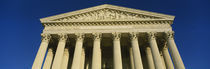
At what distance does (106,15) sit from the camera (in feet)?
68.8

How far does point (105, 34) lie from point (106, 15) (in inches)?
132

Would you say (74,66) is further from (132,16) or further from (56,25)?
(132,16)

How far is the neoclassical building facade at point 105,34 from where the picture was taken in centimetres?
1725

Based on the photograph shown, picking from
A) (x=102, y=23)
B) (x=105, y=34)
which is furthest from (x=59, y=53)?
(x=102, y=23)

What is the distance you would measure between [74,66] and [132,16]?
34.1ft

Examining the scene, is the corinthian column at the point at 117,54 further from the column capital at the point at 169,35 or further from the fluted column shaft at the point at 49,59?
the fluted column shaft at the point at 49,59

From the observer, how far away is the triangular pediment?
→ 65.4 feet

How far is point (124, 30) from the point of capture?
1884 cm

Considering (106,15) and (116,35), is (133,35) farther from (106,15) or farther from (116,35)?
(106,15)

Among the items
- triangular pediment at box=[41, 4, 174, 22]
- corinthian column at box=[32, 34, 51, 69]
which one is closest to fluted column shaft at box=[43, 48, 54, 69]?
corinthian column at box=[32, 34, 51, 69]

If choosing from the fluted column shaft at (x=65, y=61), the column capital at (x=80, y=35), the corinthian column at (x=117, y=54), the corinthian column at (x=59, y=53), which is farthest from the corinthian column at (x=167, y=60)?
the corinthian column at (x=59, y=53)

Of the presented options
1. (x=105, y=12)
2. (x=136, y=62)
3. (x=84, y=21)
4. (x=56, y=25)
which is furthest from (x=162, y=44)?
(x=56, y=25)

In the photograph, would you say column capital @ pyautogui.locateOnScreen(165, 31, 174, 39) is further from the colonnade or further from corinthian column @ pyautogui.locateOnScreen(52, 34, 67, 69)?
corinthian column @ pyautogui.locateOnScreen(52, 34, 67, 69)

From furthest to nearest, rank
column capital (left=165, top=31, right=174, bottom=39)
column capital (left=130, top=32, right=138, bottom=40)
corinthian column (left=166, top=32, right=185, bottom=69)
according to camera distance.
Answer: column capital (left=130, top=32, right=138, bottom=40), column capital (left=165, top=31, right=174, bottom=39), corinthian column (left=166, top=32, right=185, bottom=69)
